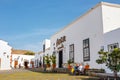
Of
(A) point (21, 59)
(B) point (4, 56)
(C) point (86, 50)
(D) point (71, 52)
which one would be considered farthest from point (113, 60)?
(A) point (21, 59)

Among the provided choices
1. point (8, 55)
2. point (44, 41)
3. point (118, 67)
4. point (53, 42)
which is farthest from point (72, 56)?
point (44, 41)

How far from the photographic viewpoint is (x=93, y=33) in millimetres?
17781

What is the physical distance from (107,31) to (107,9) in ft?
6.01

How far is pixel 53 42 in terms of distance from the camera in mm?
Answer: 32531

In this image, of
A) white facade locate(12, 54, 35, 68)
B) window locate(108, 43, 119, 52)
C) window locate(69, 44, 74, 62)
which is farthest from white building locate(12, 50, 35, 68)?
window locate(108, 43, 119, 52)

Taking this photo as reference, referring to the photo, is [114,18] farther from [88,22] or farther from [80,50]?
[80,50]

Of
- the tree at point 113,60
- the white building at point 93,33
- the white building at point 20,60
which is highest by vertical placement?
the white building at point 93,33

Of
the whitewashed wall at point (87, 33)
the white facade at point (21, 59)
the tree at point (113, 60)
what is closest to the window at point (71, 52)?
the whitewashed wall at point (87, 33)

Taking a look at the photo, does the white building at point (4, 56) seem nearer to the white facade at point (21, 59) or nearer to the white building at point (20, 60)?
the white building at point (20, 60)

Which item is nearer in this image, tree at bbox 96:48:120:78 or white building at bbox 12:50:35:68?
tree at bbox 96:48:120:78

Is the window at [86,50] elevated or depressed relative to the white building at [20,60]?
elevated

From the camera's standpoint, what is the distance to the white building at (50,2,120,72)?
16.1m

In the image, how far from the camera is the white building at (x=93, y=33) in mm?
16062

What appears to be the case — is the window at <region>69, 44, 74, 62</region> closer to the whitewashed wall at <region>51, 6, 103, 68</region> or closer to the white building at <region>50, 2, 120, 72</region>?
the white building at <region>50, 2, 120, 72</region>
